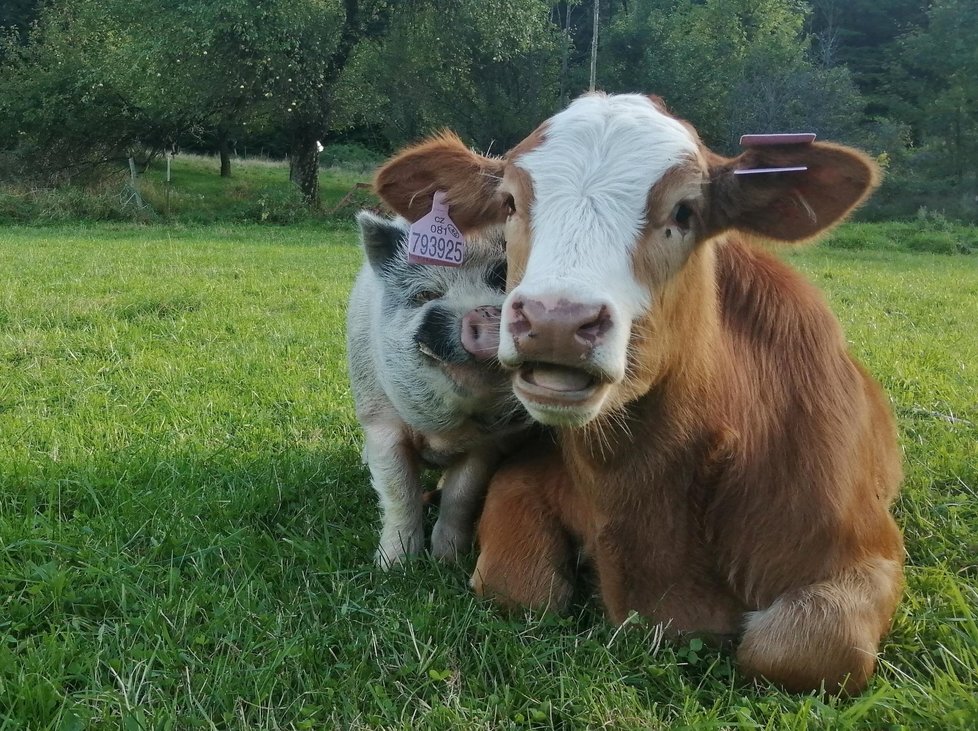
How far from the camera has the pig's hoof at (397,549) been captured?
3219 millimetres

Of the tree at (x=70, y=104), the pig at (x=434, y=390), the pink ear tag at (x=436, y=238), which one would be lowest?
the pig at (x=434, y=390)

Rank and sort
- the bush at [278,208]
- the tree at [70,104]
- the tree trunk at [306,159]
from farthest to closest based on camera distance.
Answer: the tree at [70,104] → the tree trunk at [306,159] → the bush at [278,208]

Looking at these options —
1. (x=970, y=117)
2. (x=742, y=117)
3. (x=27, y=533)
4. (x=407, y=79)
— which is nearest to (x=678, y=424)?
(x=27, y=533)

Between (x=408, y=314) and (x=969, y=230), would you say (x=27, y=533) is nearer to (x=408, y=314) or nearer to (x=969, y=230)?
(x=408, y=314)

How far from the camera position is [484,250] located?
3.28 metres

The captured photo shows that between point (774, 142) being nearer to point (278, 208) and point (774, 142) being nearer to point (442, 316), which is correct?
point (442, 316)

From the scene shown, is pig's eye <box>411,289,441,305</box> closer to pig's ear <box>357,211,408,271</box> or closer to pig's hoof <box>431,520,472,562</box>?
pig's ear <box>357,211,408,271</box>

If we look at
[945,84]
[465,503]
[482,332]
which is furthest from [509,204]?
[945,84]

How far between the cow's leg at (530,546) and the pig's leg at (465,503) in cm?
35

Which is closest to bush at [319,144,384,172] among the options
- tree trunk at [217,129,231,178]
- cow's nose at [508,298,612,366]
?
tree trunk at [217,129,231,178]

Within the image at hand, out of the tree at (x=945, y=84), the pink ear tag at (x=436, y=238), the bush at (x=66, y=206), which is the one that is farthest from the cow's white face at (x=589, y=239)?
the tree at (x=945, y=84)

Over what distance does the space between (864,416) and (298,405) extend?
11.2 feet

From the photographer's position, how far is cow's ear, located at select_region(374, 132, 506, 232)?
2.95 metres

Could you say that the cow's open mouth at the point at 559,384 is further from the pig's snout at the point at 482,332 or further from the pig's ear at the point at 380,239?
the pig's ear at the point at 380,239
